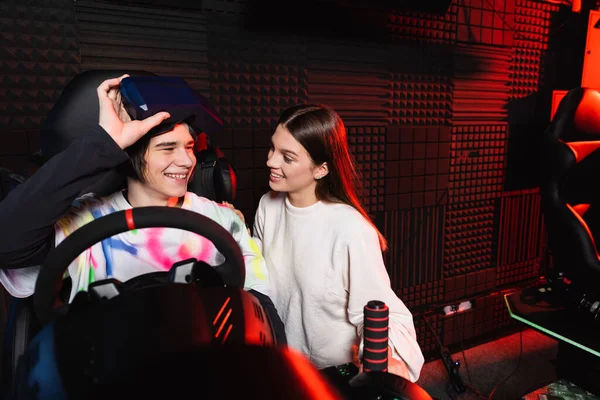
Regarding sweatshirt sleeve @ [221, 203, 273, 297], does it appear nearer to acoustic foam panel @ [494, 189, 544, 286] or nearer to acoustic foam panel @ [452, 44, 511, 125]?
acoustic foam panel @ [452, 44, 511, 125]

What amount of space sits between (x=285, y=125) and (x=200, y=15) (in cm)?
95

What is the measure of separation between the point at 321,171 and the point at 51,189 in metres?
0.92

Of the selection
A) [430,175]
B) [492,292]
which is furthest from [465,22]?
[492,292]

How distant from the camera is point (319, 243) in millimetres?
1468

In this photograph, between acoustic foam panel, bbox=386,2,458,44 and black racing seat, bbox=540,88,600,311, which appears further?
acoustic foam panel, bbox=386,2,458,44

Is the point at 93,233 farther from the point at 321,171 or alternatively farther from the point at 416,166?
the point at 416,166

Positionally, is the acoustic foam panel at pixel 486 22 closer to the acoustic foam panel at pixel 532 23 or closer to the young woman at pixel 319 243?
the acoustic foam panel at pixel 532 23

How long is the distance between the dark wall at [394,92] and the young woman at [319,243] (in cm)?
78

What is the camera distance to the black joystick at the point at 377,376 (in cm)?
52

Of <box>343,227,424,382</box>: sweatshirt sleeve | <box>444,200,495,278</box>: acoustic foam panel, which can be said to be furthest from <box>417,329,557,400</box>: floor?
<box>343,227,424,382</box>: sweatshirt sleeve

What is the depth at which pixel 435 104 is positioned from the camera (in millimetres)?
2783

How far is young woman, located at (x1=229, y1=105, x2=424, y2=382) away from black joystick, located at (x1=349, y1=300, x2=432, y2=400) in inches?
26.4

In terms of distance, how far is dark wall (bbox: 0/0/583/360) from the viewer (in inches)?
70.4

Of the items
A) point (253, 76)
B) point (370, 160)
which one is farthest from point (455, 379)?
point (253, 76)
